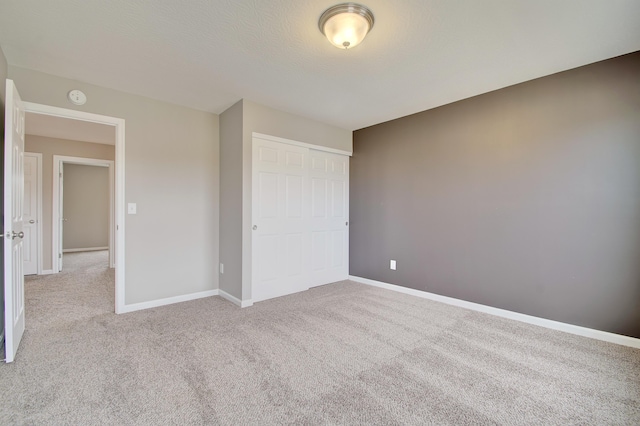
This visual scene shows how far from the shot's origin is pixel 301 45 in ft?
7.43

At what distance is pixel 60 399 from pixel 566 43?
430 cm

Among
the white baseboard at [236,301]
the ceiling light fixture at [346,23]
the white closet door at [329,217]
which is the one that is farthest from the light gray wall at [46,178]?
the ceiling light fixture at [346,23]

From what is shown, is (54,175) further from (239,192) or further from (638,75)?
(638,75)

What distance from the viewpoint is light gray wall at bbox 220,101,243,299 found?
11.3ft

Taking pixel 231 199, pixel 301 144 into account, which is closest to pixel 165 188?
pixel 231 199

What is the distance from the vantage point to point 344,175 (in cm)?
468

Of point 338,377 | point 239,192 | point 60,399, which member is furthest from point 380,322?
point 60,399

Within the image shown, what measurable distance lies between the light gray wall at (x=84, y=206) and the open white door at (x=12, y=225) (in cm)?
575

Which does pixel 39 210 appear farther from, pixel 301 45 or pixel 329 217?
pixel 301 45

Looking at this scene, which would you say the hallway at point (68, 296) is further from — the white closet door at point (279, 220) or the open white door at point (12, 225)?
the white closet door at point (279, 220)

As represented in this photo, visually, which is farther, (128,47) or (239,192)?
(239,192)

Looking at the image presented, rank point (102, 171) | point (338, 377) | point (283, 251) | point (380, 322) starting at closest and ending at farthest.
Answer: point (338, 377)
point (380, 322)
point (283, 251)
point (102, 171)

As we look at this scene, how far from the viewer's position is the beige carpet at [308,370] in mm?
1589

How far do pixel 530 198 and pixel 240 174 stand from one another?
3178 mm
